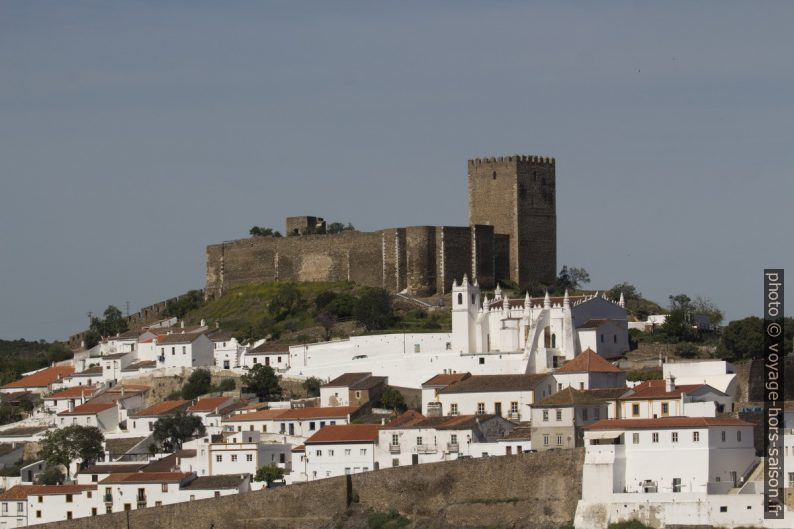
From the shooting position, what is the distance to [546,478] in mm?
61344

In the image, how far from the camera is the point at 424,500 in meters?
63.0

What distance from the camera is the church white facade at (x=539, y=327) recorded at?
242 ft

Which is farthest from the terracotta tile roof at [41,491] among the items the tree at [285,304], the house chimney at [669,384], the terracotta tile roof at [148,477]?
the tree at [285,304]

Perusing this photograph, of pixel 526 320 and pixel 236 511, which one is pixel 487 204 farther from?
pixel 236 511

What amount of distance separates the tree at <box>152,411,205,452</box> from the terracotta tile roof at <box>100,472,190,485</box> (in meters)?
5.05

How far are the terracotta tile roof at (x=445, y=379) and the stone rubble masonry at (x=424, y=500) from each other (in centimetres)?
880

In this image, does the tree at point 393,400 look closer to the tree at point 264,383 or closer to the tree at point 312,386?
the tree at point 312,386

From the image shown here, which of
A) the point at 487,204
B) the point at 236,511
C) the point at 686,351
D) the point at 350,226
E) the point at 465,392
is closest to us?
the point at 236,511

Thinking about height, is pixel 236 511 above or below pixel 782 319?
below

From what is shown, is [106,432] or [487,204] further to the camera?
[487,204]

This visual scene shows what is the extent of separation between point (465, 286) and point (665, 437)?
55.9 ft

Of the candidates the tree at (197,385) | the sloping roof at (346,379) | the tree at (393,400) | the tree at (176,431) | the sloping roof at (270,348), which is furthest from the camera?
the sloping roof at (270,348)

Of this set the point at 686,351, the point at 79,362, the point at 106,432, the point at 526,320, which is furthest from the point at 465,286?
the point at 79,362

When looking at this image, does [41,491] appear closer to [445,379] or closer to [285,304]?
[445,379]
